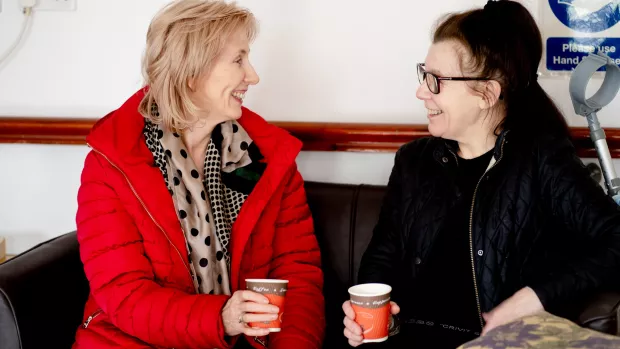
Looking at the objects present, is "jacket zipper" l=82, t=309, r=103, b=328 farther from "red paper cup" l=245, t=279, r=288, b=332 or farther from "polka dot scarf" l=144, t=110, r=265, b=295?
"red paper cup" l=245, t=279, r=288, b=332

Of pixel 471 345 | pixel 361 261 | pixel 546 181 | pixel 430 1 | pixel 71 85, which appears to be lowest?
pixel 361 261

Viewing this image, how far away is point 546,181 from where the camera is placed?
70.5 inches

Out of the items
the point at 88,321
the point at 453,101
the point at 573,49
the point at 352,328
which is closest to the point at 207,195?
the point at 88,321

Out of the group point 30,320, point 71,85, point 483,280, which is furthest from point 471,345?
point 71,85

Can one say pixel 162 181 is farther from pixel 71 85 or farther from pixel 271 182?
pixel 71 85

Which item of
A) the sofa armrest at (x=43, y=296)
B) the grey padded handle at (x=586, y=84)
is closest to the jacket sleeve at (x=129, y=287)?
the sofa armrest at (x=43, y=296)

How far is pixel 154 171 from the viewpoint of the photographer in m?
1.85

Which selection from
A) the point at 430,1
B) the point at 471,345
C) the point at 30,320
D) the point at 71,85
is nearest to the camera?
the point at 471,345

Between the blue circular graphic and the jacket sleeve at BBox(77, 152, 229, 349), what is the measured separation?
1303mm

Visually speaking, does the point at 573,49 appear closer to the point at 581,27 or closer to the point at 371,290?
the point at 581,27

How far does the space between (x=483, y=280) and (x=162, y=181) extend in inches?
32.2

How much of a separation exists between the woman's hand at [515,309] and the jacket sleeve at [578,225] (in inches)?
0.7

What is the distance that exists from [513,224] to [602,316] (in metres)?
0.33

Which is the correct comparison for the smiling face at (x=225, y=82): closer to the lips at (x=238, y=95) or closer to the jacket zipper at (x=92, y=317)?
the lips at (x=238, y=95)
